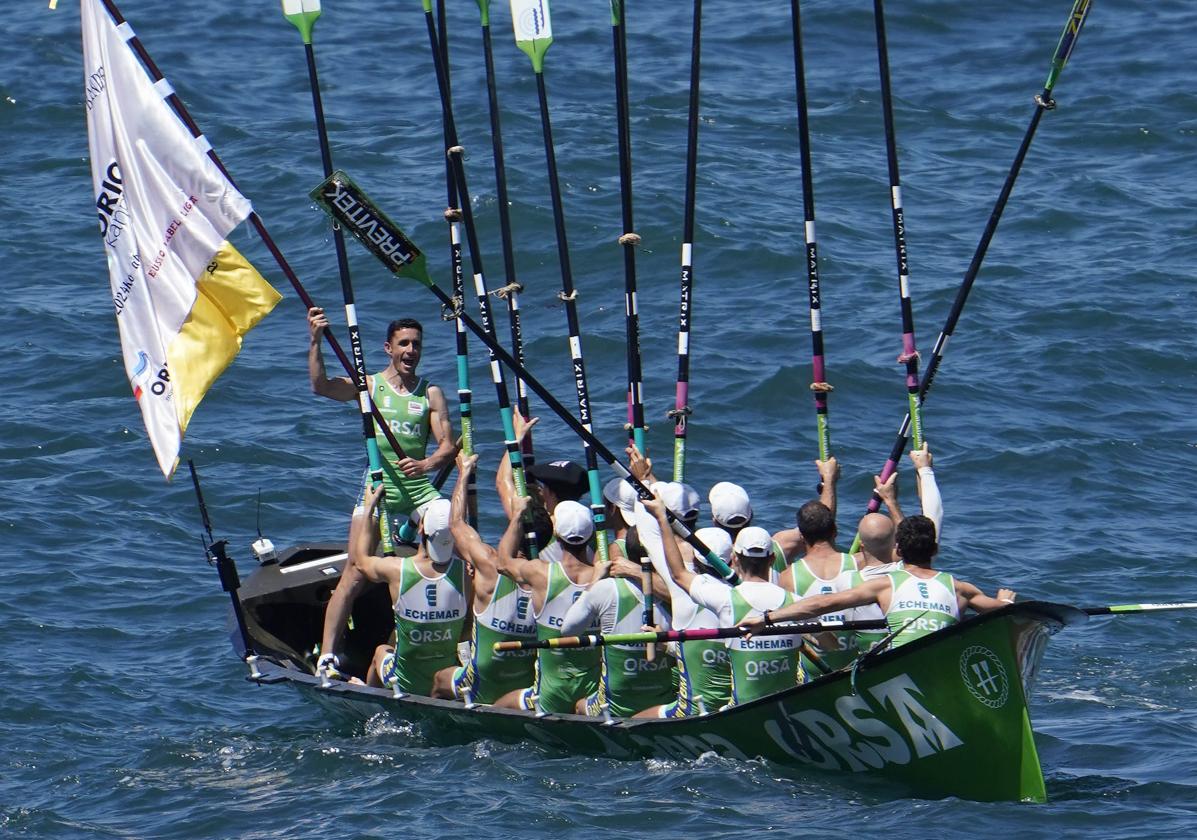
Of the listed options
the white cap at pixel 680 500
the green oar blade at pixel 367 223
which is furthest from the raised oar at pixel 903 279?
the green oar blade at pixel 367 223

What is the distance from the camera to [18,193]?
25578 mm

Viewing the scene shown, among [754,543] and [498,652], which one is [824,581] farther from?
[498,652]

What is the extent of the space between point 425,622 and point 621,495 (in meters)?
1.56

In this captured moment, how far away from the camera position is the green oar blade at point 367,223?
33.9 ft

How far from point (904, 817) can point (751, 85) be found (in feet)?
64.5

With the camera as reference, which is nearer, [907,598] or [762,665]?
Answer: [907,598]

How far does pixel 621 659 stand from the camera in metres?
11.9

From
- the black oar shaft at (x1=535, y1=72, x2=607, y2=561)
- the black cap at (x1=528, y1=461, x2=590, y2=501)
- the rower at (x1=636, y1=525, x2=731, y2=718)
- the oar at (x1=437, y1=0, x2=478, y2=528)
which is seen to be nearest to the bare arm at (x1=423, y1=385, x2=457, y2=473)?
the oar at (x1=437, y1=0, x2=478, y2=528)

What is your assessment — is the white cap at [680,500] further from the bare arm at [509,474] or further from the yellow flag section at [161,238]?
the yellow flag section at [161,238]

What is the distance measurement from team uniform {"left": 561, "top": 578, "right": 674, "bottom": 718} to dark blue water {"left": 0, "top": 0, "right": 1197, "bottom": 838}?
413mm

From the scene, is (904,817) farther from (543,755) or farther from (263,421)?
(263,421)

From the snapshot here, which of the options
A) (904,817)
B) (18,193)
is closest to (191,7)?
(18,193)

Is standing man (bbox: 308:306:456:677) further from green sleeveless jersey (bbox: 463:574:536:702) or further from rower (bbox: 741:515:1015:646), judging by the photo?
rower (bbox: 741:515:1015:646)

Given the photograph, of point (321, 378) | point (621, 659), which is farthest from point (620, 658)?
point (321, 378)
